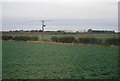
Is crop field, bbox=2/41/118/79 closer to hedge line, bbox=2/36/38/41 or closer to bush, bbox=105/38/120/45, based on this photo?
bush, bbox=105/38/120/45

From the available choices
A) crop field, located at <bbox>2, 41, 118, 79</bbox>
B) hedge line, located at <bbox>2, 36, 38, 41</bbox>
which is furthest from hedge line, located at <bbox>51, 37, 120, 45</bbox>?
crop field, located at <bbox>2, 41, 118, 79</bbox>

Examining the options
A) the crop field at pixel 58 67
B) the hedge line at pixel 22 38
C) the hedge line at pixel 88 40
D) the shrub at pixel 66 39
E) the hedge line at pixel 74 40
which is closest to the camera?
the crop field at pixel 58 67

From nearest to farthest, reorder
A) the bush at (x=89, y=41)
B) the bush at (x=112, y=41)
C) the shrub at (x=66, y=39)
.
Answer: the bush at (x=112, y=41) < the bush at (x=89, y=41) < the shrub at (x=66, y=39)

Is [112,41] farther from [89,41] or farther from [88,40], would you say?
[88,40]

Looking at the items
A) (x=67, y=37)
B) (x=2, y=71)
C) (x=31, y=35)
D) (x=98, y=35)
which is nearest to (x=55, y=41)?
(x=67, y=37)

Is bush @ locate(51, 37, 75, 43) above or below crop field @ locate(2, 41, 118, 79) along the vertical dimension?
above

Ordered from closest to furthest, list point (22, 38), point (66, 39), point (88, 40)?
point (88, 40) → point (66, 39) → point (22, 38)

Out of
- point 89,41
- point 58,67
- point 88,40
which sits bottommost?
point 58,67

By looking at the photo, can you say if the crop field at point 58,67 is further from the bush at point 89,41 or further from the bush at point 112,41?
the bush at point 89,41

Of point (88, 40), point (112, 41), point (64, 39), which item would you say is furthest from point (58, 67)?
point (64, 39)

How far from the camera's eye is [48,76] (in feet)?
25.6

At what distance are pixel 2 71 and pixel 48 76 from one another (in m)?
2.24

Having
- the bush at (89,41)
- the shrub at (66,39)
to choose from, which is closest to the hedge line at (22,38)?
the shrub at (66,39)

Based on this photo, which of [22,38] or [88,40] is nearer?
[88,40]
